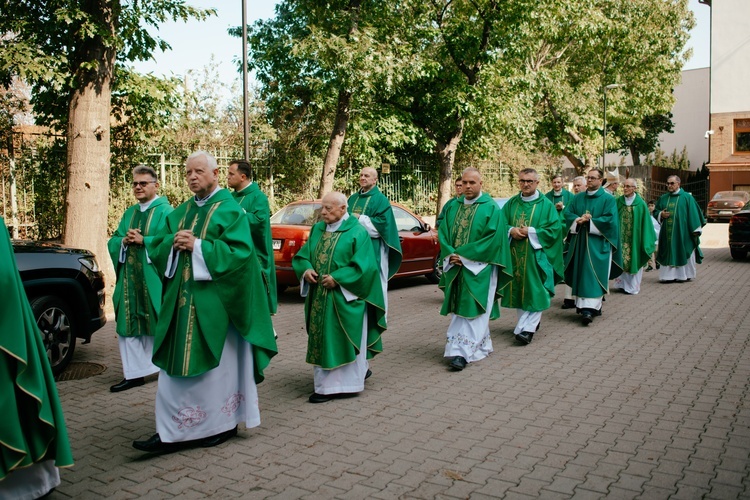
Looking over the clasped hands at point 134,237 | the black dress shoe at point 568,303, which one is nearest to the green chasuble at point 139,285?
the clasped hands at point 134,237

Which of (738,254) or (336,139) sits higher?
(336,139)

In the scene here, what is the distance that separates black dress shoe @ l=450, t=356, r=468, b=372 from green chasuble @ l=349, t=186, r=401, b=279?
1.58 m

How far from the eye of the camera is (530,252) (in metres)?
8.92

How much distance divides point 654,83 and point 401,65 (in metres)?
20.3

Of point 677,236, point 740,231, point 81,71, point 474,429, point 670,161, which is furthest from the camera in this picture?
point 670,161

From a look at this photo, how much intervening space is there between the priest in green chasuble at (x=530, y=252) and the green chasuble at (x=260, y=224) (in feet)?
9.26

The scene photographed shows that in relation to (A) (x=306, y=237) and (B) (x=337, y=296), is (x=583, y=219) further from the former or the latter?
(B) (x=337, y=296)

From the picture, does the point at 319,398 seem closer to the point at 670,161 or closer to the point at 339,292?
the point at 339,292

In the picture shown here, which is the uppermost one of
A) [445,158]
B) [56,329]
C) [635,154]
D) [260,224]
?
[635,154]

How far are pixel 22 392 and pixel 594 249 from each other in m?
8.10

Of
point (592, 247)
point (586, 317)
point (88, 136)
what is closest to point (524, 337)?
point (586, 317)

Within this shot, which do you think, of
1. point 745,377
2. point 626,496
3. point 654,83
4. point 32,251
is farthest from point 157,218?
point 654,83

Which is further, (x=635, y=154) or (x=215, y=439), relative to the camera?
(x=635, y=154)

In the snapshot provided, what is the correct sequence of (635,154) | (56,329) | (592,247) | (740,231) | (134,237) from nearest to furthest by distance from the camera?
1. (134,237)
2. (56,329)
3. (592,247)
4. (740,231)
5. (635,154)
